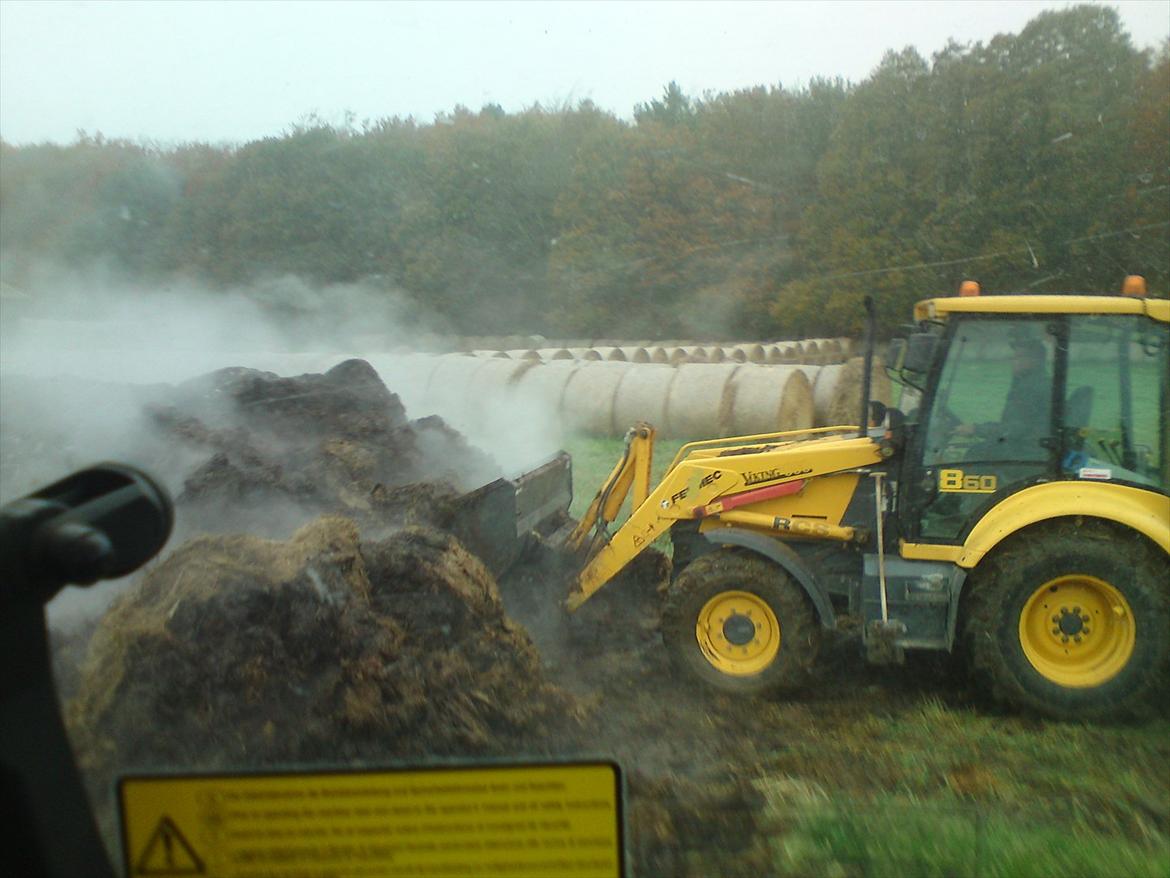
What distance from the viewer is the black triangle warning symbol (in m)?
2.36

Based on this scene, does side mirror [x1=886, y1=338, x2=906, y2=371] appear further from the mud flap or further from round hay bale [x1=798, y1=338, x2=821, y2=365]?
round hay bale [x1=798, y1=338, x2=821, y2=365]

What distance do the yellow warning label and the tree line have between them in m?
13.6

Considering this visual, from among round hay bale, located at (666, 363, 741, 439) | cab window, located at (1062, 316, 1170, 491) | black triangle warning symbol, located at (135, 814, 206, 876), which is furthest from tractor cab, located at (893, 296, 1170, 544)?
round hay bale, located at (666, 363, 741, 439)

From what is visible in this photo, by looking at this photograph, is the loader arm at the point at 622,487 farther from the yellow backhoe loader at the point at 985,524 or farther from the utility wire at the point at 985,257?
the utility wire at the point at 985,257

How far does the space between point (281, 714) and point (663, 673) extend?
2509 millimetres

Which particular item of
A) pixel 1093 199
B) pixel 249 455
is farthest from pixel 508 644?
pixel 1093 199

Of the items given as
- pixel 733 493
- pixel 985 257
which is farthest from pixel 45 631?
pixel 985 257

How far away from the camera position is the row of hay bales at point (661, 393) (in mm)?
13859

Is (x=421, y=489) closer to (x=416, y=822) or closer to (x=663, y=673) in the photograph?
(x=663, y=673)

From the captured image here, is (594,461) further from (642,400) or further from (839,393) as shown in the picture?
(839,393)

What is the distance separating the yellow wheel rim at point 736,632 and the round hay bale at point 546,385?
8306 mm

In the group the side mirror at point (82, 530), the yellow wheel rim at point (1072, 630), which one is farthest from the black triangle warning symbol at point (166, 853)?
the yellow wheel rim at point (1072, 630)

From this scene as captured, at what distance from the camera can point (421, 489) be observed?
280 inches

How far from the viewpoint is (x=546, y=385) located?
1477 cm
